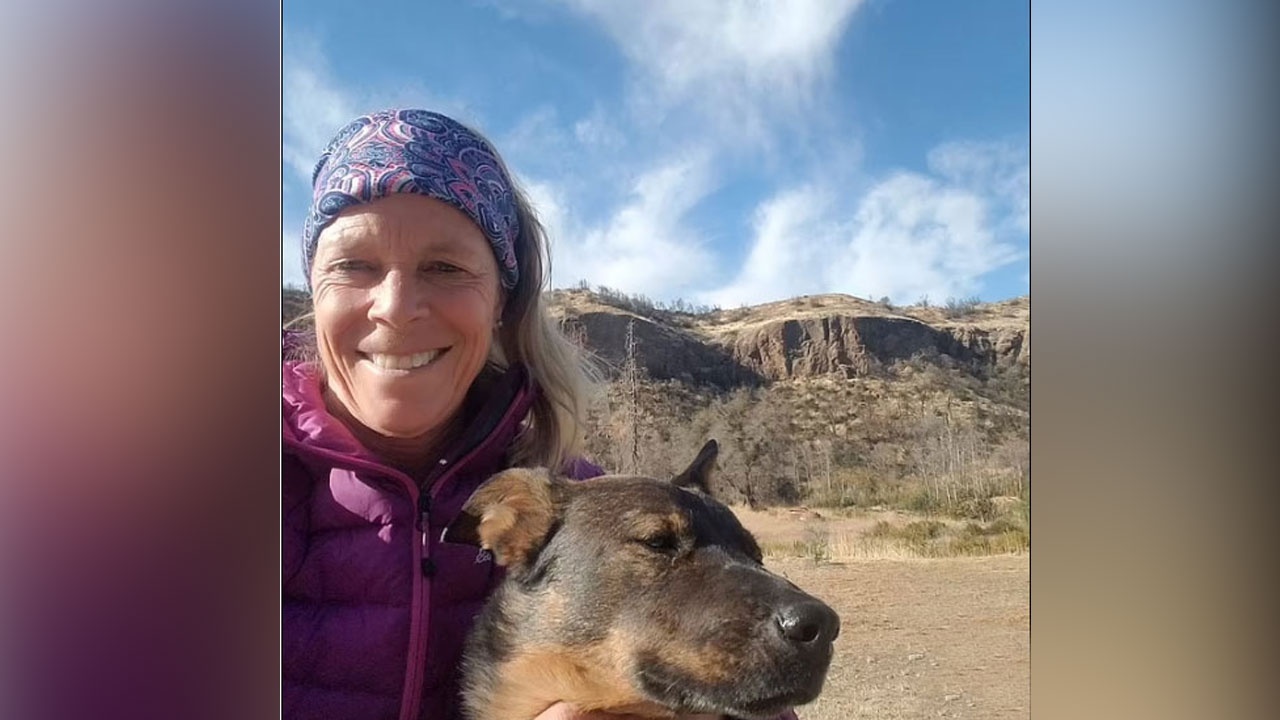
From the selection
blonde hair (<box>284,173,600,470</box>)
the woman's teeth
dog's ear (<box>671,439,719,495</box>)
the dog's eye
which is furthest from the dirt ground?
the woman's teeth

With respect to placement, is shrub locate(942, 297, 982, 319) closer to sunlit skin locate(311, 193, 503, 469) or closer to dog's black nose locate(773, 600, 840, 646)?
dog's black nose locate(773, 600, 840, 646)

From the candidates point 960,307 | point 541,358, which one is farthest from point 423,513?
point 960,307

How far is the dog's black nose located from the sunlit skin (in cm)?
110

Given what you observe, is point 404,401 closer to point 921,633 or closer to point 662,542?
point 662,542

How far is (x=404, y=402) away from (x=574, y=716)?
100 cm

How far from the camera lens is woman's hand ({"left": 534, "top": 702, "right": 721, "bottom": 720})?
7.79 ft

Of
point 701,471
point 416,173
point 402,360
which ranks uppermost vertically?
point 416,173

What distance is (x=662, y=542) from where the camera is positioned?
240 cm

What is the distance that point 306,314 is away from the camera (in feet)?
8.28
